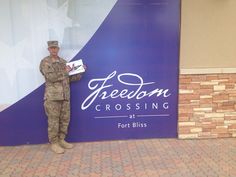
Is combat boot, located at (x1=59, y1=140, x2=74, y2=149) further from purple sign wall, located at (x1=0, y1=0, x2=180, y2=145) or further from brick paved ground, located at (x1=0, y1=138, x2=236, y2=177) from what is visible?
purple sign wall, located at (x1=0, y1=0, x2=180, y2=145)

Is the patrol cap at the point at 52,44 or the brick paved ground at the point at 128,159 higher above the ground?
the patrol cap at the point at 52,44

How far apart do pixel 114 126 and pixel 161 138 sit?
0.85 metres

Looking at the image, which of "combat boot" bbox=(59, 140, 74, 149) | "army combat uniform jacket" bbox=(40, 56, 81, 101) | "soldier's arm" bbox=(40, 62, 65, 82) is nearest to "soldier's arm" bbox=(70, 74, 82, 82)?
"army combat uniform jacket" bbox=(40, 56, 81, 101)

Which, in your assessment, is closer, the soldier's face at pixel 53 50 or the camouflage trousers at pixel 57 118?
the soldier's face at pixel 53 50

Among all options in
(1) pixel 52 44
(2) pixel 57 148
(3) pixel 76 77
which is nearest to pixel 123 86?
(3) pixel 76 77

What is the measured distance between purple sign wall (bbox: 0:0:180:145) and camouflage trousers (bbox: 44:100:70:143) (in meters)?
0.23

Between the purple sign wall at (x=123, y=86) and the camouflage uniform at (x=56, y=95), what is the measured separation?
0.81 feet

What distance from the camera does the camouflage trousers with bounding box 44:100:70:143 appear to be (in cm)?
481

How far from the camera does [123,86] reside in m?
5.19

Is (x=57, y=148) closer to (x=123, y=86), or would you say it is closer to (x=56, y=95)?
(x=56, y=95)

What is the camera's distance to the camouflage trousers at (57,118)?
189 inches

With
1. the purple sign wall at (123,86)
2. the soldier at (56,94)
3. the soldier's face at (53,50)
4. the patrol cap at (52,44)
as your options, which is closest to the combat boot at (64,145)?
the soldier at (56,94)

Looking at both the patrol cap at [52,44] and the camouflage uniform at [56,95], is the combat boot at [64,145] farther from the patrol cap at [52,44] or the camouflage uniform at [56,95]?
the patrol cap at [52,44]

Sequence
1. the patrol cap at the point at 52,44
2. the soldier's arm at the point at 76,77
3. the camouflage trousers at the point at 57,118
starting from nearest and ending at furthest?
the patrol cap at the point at 52,44, the camouflage trousers at the point at 57,118, the soldier's arm at the point at 76,77
